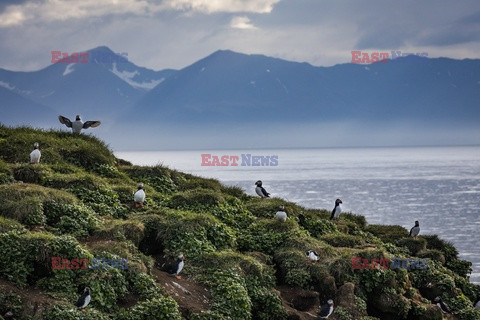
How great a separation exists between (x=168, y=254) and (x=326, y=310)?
4.51m

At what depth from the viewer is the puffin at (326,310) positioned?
16422 millimetres

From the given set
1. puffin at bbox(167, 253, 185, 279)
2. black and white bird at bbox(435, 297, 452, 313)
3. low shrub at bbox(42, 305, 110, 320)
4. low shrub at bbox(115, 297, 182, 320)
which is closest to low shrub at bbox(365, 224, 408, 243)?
black and white bird at bbox(435, 297, 452, 313)

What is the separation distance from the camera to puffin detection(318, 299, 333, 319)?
16.4 meters

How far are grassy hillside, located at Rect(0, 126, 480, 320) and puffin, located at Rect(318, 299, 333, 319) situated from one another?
1.56ft

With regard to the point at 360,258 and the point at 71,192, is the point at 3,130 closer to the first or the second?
the point at 71,192

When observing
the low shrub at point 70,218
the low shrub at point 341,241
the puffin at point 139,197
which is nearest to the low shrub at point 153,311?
the low shrub at point 70,218

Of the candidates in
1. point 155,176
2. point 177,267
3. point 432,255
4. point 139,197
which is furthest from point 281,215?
point 432,255

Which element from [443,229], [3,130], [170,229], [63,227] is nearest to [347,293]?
[170,229]

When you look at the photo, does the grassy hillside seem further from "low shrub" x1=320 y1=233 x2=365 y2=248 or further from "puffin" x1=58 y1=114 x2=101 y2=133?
"puffin" x1=58 y1=114 x2=101 y2=133

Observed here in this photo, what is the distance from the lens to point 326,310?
16438mm

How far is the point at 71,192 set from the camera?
65.8 feet

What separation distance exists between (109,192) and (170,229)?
366 cm

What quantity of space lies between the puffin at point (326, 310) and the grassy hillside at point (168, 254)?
1.56 ft

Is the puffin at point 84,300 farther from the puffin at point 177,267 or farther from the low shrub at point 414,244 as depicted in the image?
the low shrub at point 414,244
